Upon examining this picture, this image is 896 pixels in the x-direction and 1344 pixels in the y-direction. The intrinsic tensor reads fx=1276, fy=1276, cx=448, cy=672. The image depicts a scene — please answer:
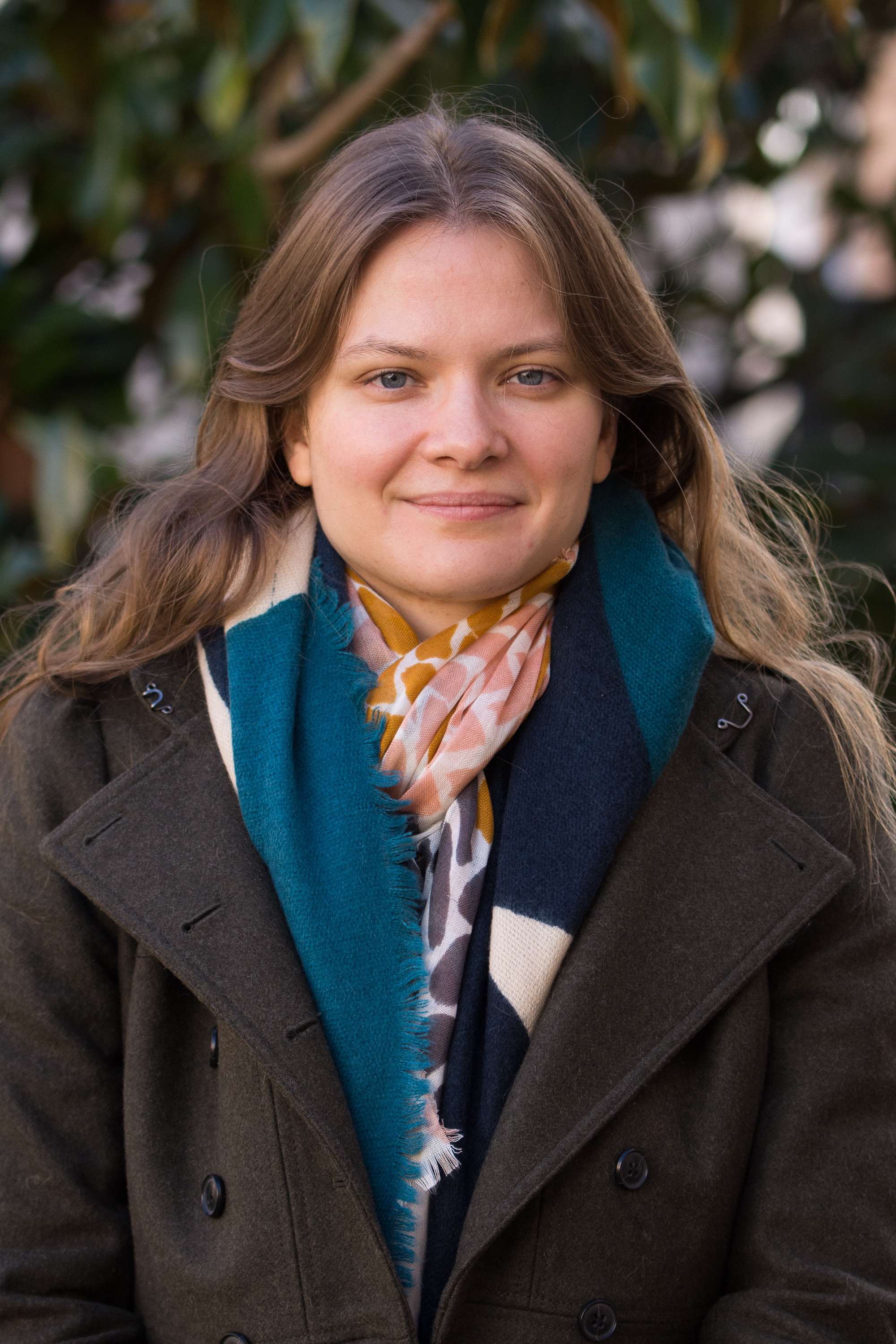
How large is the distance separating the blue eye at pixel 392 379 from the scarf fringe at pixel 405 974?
321mm

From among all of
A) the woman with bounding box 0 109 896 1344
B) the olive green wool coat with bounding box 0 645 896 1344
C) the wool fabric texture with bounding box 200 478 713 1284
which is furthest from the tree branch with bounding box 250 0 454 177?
the olive green wool coat with bounding box 0 645 896 1344

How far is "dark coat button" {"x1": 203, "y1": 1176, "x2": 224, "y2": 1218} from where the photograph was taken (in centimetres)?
148

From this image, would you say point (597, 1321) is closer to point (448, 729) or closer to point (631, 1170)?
point (631, 1170)

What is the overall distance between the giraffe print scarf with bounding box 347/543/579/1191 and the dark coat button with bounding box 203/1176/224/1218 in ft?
0.88

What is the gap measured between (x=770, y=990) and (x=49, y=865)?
0.91 m

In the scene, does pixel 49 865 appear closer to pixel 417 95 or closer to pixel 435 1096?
pixel 435 1096

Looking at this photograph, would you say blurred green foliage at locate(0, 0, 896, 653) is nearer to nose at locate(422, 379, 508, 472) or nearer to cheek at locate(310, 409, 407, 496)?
cheek at locate(310, 409, 407, 496)

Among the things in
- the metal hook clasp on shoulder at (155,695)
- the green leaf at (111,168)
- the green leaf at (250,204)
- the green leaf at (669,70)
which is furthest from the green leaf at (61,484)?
the metal hook clasp on shoulder at (155,695)

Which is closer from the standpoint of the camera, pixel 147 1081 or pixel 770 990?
pixel 147 1081

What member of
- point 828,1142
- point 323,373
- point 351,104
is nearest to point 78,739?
point 323,373

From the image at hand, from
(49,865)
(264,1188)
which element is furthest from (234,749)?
(264,1188)

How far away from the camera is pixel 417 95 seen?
3521mm

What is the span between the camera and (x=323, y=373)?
159 cm

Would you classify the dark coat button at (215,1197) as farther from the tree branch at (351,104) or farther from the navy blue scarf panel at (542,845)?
the tree branch at (351,104)
